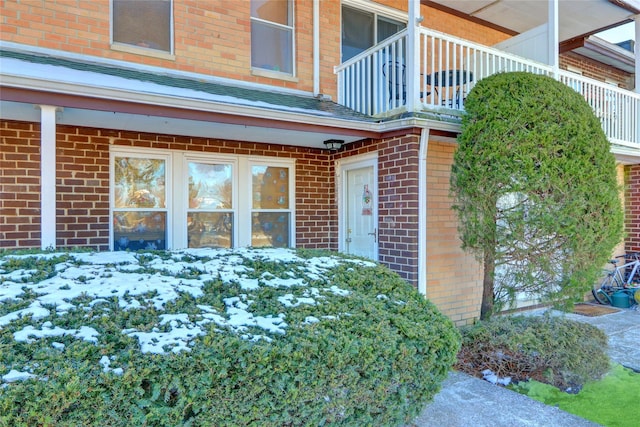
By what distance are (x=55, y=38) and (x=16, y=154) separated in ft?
4.92

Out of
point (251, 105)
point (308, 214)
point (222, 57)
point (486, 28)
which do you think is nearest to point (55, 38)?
point (222, 57)

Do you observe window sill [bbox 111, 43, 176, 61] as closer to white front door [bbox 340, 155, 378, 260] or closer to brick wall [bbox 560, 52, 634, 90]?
white front door [bbox 340, 155, 378, 260]

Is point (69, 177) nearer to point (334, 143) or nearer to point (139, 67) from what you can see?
point (139, 67)

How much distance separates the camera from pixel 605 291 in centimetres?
803

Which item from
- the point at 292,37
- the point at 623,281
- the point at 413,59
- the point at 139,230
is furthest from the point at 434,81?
the point at 623,281

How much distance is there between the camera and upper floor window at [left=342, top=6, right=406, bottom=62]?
7.32 meters

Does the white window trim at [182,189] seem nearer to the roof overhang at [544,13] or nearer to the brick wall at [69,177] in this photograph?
the brick wall at [69,177]

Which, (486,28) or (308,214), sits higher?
(486,28)

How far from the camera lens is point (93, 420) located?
6.31ft

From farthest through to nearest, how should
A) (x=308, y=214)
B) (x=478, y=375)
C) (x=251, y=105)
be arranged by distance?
1. (x=308, y=214)
2. (x=251, y=105)
3. (x=478, y=375)

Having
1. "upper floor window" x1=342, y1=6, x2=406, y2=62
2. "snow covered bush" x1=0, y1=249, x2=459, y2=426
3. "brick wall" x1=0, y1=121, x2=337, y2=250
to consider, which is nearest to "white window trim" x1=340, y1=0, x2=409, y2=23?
"upper floor window" x1=342, y1=6, x2=406, y2=62

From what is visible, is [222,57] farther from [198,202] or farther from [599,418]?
[599,418]

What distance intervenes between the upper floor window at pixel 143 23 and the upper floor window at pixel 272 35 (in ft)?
4.16

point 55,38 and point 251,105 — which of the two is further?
point 55,38
